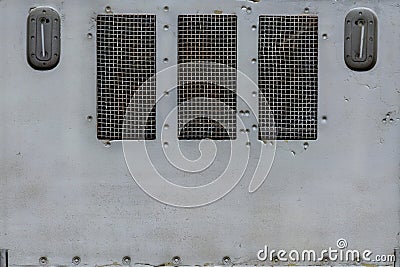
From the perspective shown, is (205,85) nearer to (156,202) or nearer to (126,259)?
(156,202)

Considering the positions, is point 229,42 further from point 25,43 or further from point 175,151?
point 25,43

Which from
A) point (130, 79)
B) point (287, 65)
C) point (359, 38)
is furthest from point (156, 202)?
point (359, 38)

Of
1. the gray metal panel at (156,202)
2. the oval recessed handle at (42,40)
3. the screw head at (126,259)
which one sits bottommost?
the screw head at (126,259)

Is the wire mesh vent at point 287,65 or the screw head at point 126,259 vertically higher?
the wire mesh vent at point 287,65

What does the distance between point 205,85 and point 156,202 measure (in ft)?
1.82

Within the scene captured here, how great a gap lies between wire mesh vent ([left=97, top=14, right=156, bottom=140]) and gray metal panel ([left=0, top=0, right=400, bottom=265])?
5 cm

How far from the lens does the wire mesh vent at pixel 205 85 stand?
2.82 meters

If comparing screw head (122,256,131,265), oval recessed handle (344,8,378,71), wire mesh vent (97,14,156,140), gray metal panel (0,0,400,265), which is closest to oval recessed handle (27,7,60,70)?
gray metal panel (0,0,400,265)

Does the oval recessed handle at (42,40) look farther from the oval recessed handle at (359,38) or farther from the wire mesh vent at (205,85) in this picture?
the oval recessed handle at (359,38)

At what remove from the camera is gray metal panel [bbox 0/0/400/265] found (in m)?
2.81

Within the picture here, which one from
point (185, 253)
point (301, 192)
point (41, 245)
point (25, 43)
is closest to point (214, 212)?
point (185, 253)

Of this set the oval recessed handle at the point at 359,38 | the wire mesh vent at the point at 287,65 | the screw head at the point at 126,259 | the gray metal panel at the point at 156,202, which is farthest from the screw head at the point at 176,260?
the oval recessed handle at the point at 359,38

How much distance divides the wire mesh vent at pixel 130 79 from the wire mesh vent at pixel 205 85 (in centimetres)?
13

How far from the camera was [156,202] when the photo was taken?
2.81 meters
